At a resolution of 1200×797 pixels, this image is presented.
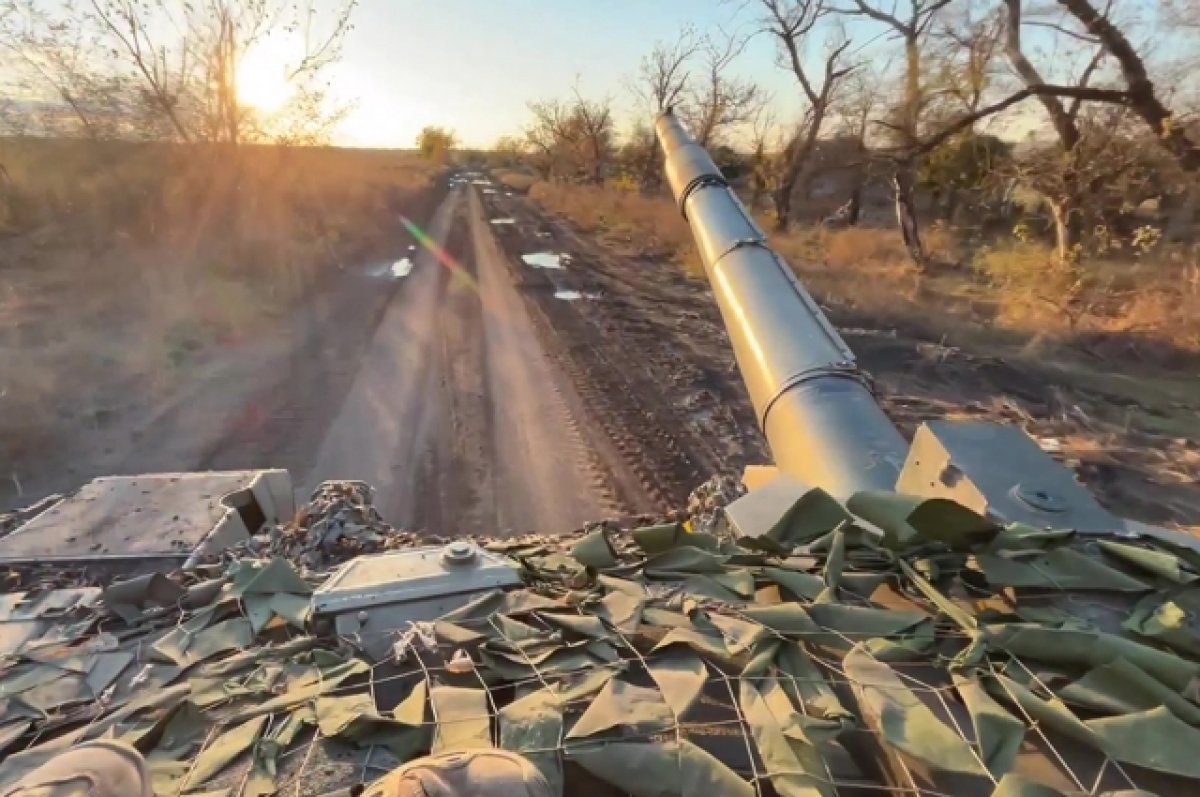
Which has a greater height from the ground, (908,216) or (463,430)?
(908,216)

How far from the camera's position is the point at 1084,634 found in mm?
1785

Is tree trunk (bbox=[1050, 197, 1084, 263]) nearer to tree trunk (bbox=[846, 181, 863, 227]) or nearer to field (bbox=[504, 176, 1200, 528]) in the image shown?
field (bbox=[504, 176, 1200, 528])

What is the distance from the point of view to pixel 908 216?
1883 cm

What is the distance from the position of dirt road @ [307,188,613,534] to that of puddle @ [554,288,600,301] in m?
1.46

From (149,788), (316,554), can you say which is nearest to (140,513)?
(316,554)

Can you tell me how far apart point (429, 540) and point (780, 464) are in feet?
5.86

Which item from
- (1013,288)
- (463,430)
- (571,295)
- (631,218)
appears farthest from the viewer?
(631,218)

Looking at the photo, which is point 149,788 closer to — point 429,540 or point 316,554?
point 316,554

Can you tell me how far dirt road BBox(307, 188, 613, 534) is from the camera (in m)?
7.11

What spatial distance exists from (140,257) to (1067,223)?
1749 centimetres

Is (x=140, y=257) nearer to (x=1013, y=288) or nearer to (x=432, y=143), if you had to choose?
(x=1013, y=288)

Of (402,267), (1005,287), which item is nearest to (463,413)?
(402,267)

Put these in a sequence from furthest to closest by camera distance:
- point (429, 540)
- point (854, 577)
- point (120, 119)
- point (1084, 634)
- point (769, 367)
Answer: point (120, 119) < point (769, 367) < point (429, 540) < point (854, 577) < point (1084, 634)

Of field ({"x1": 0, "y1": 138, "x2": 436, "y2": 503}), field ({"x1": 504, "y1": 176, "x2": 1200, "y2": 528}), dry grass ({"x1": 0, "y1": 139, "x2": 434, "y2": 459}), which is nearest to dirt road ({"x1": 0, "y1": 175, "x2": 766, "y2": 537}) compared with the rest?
field ({"x1": 0, "y1": 138, "x2": 436, "y2": 503})
